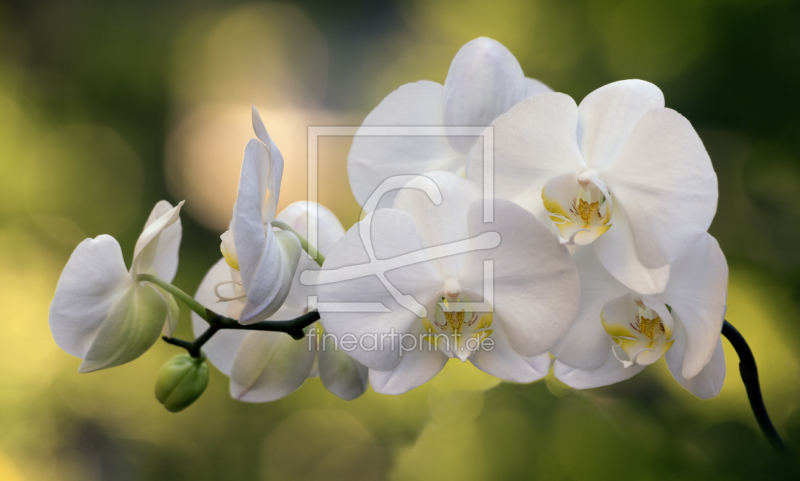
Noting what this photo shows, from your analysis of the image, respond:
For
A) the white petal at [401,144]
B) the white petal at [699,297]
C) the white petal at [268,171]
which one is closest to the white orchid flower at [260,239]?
the white petal at [268,171]

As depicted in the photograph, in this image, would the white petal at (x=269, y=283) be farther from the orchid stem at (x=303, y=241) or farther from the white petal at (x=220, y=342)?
the white petal at (x=220, y=342)

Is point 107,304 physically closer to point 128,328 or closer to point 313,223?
point 128,328

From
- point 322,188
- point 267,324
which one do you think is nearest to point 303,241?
point 267,324

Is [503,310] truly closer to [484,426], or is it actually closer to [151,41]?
[484,426]

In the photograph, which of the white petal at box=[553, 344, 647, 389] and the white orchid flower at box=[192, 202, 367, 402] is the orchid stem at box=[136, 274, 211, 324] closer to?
the white orchid flower at box=[192, 202, 367, 402]

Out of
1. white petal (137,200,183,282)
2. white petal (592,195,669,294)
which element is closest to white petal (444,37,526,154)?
white petal (592,195,669,294)
